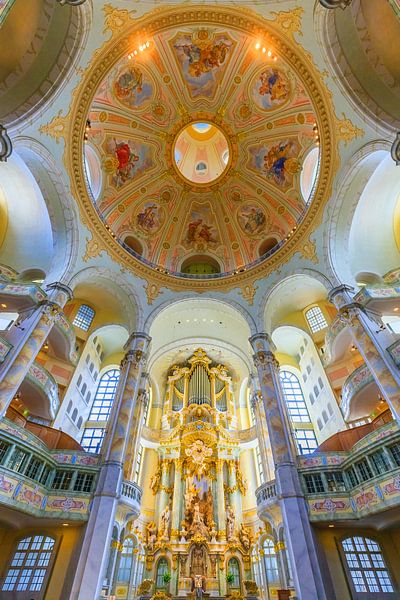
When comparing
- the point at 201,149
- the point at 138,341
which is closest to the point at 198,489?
the point at 138,341

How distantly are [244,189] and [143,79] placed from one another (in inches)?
397

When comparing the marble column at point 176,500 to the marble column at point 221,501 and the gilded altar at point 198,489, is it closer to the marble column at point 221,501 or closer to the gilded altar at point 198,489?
the gilded altar at point 198,489

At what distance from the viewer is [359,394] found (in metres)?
16.6

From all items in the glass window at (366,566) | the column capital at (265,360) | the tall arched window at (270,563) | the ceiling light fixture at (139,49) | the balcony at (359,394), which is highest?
the ceiling light fixture at (139,49)

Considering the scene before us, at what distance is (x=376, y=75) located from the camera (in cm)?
1376

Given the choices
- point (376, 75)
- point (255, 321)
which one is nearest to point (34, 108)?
point (376, 75)

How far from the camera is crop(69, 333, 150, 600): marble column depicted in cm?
1181

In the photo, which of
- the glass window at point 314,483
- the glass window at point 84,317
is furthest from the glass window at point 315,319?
the glass window at point 84,317

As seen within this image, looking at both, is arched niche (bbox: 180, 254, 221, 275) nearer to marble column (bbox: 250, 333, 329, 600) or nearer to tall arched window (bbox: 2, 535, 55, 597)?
marble column (bbox: 250, 333, 329, 600)

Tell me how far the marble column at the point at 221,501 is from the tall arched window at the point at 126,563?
573 cm

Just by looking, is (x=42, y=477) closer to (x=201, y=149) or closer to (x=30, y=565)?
(x=30, y=565)

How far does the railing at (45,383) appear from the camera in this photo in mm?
16681

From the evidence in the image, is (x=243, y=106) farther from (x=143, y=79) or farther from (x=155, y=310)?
(x=155, y=310)

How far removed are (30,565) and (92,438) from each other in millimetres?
9007
